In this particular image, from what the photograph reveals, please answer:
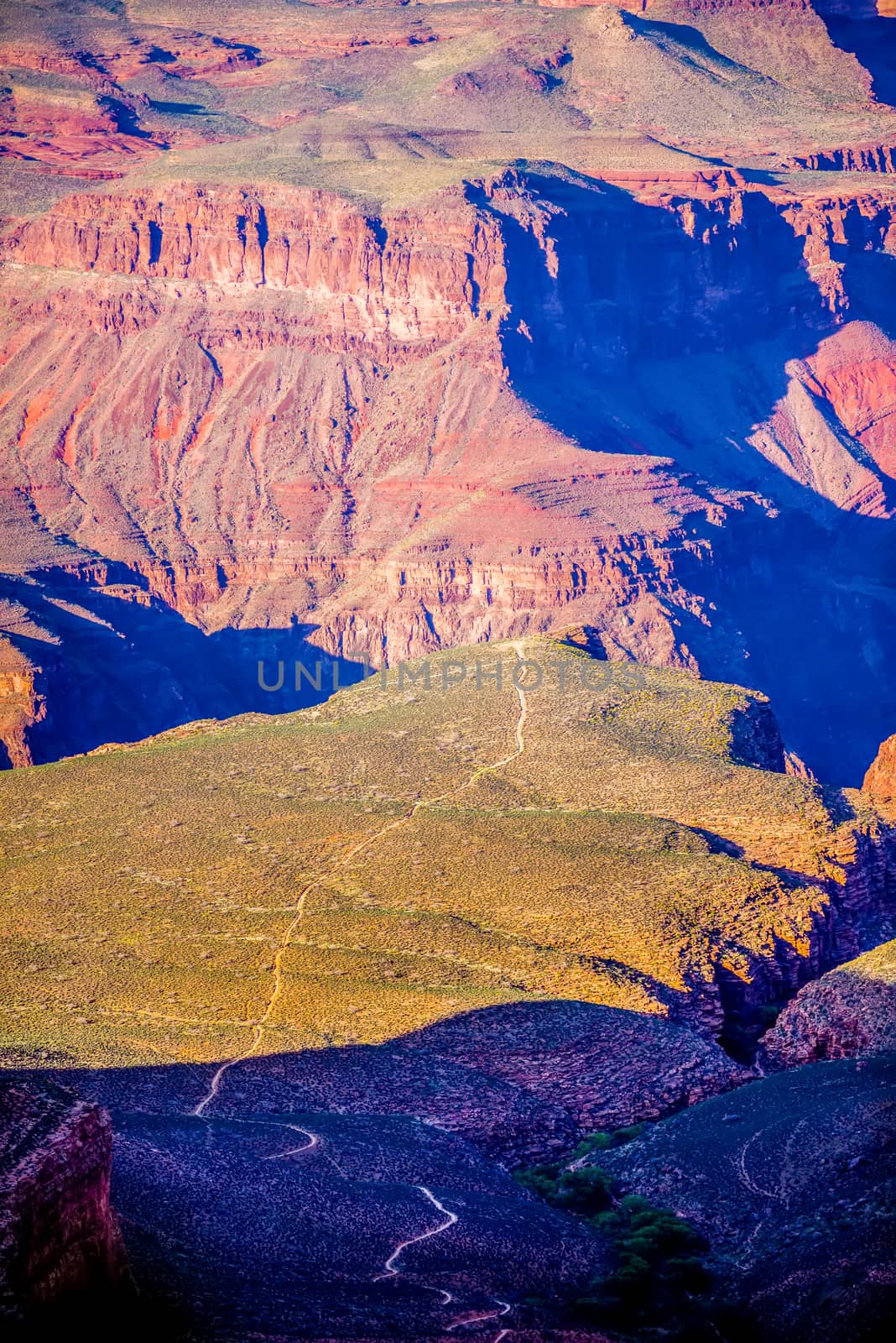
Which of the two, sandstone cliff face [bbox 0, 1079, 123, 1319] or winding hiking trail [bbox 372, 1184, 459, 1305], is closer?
sandstone cliff face [bbox 0, 1079, 123, 1319]

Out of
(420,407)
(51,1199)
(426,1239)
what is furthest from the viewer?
(420,407)

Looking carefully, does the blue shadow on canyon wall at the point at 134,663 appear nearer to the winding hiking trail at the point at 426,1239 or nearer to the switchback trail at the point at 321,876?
the switchback trail at the point at 321,876

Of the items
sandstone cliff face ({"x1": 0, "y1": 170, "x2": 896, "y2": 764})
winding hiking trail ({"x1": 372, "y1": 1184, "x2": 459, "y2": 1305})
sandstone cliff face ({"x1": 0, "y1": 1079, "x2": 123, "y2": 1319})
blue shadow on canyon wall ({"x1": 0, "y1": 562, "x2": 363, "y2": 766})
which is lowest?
blue shadow on canyon wall ({"x1": 0, "y1": 562, "x2": 363, "y2": 766})

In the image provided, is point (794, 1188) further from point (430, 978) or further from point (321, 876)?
point (321, 876)

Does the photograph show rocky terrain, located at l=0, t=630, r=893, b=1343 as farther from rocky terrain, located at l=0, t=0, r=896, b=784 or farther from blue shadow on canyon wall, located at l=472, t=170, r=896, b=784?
blue shadow on canyon wall, located at l=472, t=170, r=896, b=784

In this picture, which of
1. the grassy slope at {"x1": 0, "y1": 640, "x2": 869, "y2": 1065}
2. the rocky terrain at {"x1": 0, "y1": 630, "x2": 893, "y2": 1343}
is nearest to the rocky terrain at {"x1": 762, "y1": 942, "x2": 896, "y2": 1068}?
the rocky terrain at {"x1": 0, "y1": 630, "x2": 893, "y2": 1343}

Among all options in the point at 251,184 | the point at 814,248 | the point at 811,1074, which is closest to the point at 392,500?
the point at 251,184

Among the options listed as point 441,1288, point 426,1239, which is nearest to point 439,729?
point 426,1239
